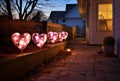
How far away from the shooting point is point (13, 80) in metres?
4.31

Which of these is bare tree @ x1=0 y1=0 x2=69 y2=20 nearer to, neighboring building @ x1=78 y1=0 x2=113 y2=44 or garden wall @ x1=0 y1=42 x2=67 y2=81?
neighboring building @ x1=78 y1=0 x2=113 y2=44

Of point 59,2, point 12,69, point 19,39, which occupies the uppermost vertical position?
point 59,2

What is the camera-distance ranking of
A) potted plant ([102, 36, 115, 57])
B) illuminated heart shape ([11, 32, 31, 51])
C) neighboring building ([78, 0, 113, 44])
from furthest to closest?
neighboring building ([78, 0, 113, 44]) → potted plant ([102, 36, 115, 57]) → illuminated heart shape ([11, 32, 31, 51])

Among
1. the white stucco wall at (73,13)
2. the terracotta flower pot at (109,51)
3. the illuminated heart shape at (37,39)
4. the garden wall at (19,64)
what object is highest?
the white stucco wall at (73,13)

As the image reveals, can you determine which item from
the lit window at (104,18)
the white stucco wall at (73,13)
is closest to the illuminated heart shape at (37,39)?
the lit window at (104,18)

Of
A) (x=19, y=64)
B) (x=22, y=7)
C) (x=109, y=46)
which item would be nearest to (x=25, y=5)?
(x=22, y=7)

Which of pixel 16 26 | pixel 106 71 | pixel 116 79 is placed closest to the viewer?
pixel 116 79

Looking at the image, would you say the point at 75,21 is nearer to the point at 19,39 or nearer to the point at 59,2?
the point at 59,2

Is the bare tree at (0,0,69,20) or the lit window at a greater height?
the bare tree at (0,0,69,20)

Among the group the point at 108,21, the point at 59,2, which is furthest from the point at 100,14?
the point at 59,2

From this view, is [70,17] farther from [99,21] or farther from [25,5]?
[99,21]

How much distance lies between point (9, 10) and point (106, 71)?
14013 mm

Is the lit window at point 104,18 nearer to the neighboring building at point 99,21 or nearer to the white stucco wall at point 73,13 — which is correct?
the neighboring building at point 99,21

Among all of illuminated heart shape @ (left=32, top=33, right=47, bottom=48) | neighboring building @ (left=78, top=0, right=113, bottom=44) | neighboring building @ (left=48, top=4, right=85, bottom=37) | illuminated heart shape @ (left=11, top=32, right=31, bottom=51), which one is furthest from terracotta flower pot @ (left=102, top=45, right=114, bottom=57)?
neighboring building @ (left=48, top=4, right=85, bottom=37)
